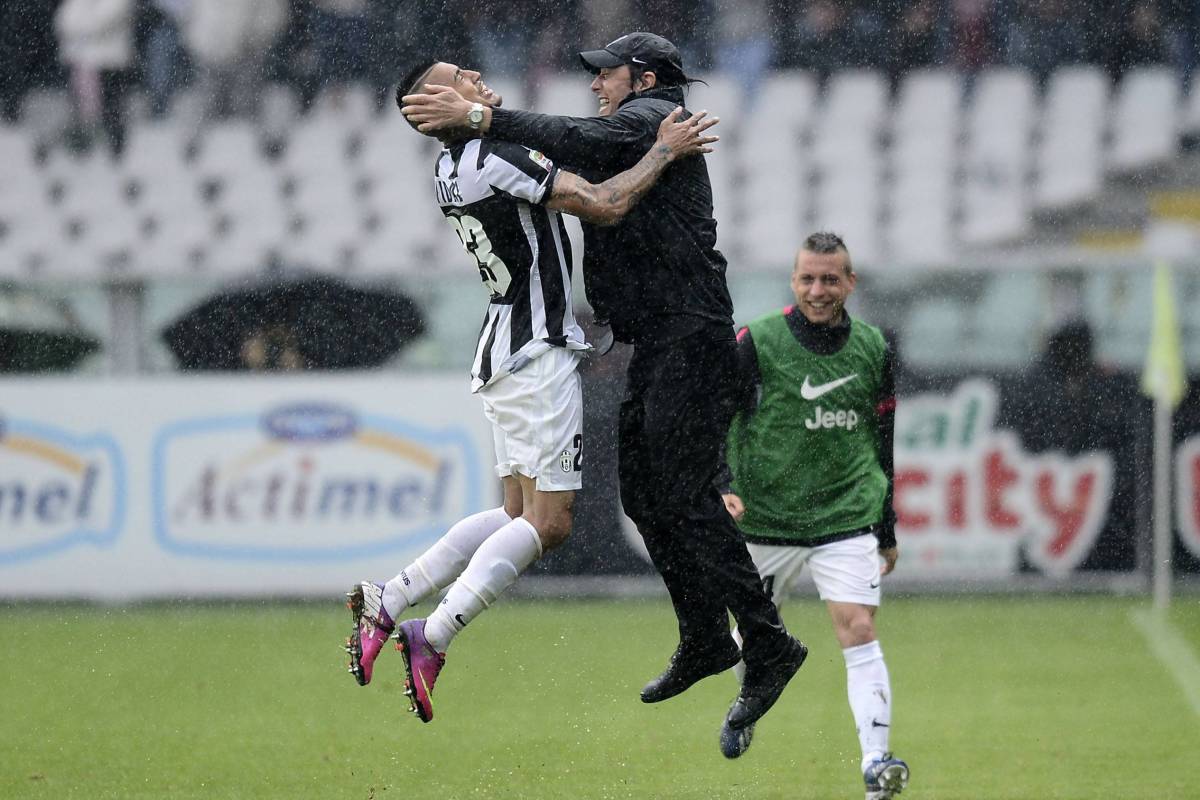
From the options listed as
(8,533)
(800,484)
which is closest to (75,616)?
(8,533)

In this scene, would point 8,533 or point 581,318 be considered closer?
point 8,533

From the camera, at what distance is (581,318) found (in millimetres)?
13430

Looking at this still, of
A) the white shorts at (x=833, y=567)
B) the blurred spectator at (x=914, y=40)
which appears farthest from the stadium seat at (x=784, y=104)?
the white shorts at (x=833, y=567)

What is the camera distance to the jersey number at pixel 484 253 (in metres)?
6.15

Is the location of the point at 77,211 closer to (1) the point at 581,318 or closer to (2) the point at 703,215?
(1) the point at 581,318

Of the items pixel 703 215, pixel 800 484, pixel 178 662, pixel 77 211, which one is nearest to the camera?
pixel 703 215

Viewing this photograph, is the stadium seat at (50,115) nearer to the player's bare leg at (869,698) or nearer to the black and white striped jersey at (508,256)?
the black and white striped jersey at (508,256)

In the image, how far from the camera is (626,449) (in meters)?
6.34

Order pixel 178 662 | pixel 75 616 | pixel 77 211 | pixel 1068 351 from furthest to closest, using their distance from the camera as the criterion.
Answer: pixel 77 211, pixel 1068 351, pixel 75 616, pixel 178 662

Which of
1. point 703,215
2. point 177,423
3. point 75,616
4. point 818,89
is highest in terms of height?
point 818,89

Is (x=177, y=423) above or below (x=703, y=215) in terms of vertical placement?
below

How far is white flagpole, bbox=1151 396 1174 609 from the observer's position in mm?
11797

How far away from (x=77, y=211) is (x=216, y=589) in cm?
604

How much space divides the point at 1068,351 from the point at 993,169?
4.75m
